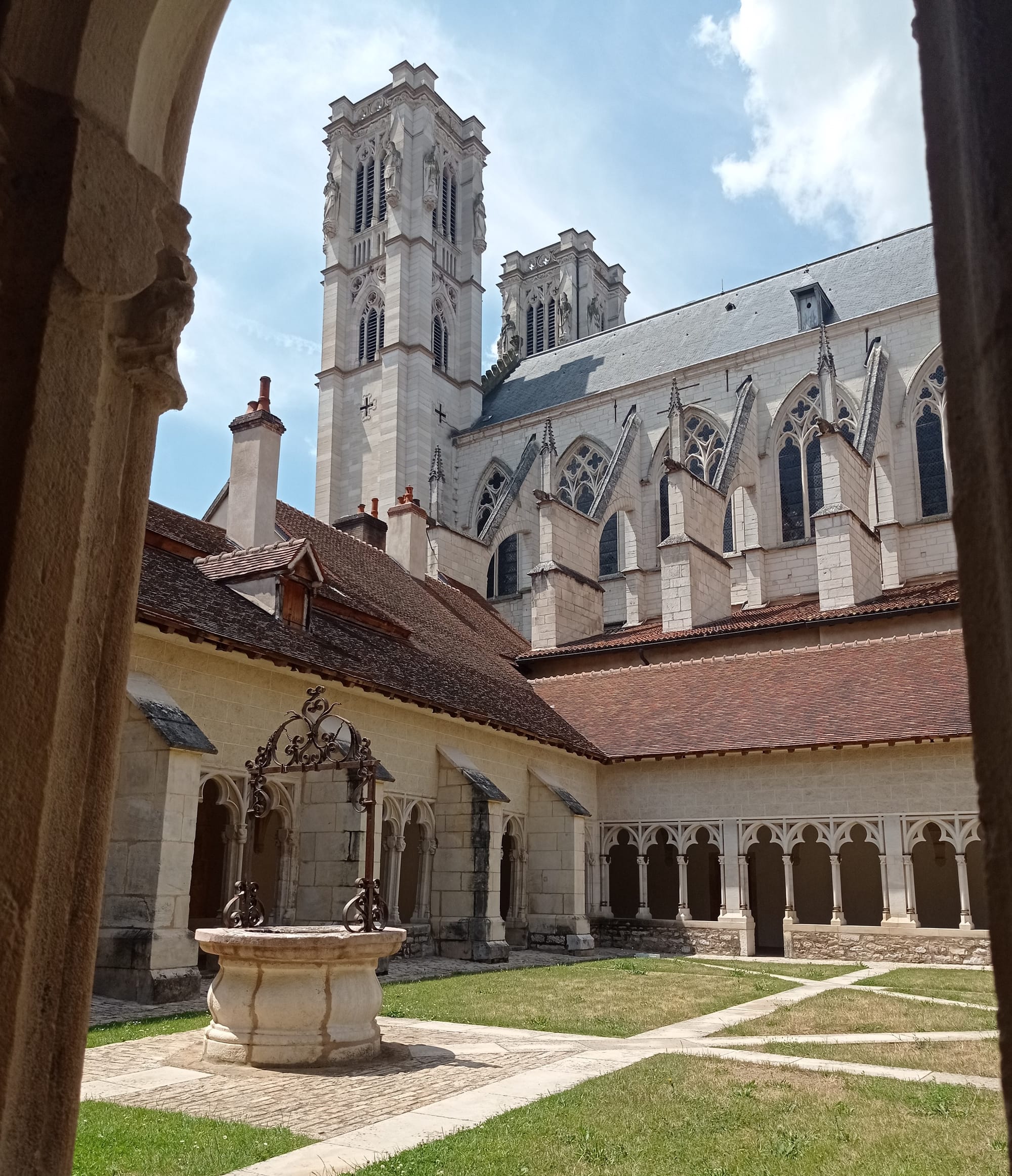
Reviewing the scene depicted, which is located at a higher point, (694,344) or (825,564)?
(694,344)

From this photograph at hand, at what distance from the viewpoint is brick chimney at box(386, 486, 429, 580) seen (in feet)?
73.2

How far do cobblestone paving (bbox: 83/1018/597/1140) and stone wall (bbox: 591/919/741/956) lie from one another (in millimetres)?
9318

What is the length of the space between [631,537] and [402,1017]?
68.9ft

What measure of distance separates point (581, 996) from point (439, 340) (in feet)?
98.5

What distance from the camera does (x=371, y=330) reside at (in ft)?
121

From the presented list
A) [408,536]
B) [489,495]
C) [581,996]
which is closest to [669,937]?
[581,996]

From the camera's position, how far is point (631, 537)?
28.9 m

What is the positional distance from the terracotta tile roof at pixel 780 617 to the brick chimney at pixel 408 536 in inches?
126

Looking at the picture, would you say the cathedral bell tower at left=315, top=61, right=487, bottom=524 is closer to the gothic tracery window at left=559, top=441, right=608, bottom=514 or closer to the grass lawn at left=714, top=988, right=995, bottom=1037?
the gothic tracery window at left=559, top=441, right=608, bottom=514

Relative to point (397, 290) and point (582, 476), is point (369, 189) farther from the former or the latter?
point (582, 476)

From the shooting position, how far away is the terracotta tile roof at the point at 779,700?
15906 mm

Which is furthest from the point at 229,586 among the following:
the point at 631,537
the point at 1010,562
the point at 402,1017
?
the point at 631,537

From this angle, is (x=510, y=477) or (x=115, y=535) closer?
(x=115, y=535)

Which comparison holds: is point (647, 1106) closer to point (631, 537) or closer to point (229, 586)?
point (229, 586)
